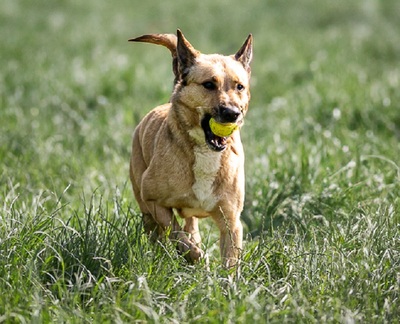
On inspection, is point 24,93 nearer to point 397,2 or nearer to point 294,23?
point 294,23

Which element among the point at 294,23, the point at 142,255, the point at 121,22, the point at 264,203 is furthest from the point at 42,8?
the point at 142,255

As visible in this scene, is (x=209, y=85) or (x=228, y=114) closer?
(x=228, y=114)

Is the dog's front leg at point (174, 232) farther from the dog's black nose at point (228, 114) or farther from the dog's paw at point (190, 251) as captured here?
the dog's black nose at point (228, 114)

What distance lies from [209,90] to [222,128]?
278mm

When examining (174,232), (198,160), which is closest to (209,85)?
(198,160)

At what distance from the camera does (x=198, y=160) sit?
531 cm

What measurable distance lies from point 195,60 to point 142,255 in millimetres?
1361

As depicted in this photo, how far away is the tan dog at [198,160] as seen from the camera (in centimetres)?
519

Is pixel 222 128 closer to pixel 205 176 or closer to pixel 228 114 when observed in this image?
pixel 228 114

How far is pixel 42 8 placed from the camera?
2044 cm

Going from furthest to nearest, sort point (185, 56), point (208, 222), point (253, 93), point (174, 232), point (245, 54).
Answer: point (253, 93) → point (208, 222) → point (245, 54) → point (185, 56) → point (174, 232)

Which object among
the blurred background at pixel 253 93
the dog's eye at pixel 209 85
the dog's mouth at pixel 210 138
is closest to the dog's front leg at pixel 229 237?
the dog's mouth at pixel 210 138

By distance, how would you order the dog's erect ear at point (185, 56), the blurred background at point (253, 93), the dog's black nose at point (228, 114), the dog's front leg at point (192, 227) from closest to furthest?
the dog's black nose at point (228, 114) → the dog's erect ear at point (185, 56) → the dog's front leg at point (192, 227) → the blurred background at point (253, 93)

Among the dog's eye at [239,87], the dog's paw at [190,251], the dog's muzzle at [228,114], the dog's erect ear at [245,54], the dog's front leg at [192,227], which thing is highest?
the dog's erect ear at [245,54]
